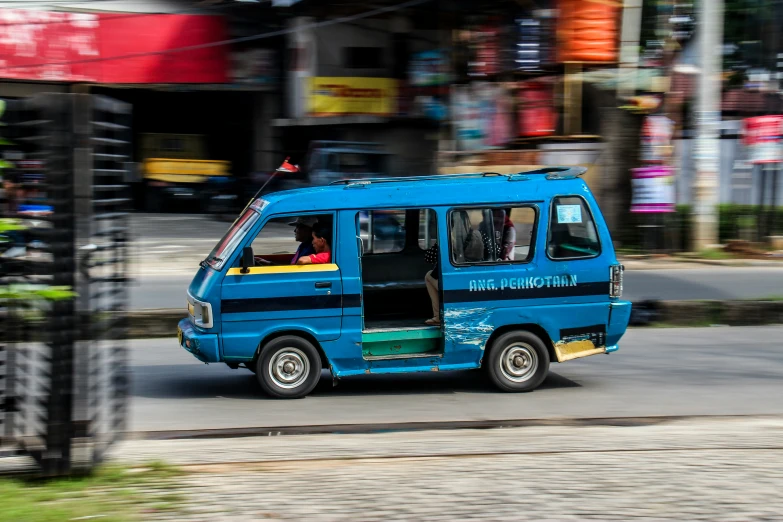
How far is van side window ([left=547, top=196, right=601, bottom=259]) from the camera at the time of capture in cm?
877

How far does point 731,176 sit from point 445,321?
16.5 meters

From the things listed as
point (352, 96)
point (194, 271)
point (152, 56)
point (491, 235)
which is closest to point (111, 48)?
point (152, 56)

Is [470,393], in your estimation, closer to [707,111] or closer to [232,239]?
[232,239]

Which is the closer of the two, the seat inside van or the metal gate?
the metal gate

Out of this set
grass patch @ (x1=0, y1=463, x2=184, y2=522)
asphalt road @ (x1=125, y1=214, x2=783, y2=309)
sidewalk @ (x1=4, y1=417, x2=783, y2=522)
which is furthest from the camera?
asphalt road @ (x1=125, y1=214, x2=783, y2=309)

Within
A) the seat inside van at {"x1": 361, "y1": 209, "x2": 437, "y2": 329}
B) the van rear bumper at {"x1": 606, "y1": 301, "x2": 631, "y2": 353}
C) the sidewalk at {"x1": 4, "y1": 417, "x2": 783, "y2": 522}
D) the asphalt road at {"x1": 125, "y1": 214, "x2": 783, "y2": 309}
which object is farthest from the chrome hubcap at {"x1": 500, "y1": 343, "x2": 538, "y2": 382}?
the asphalt road at {"x1": 125, "y1": 214, "x2": 783, "y2": 309}

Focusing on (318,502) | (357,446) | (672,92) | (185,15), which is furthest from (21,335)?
(185,15)

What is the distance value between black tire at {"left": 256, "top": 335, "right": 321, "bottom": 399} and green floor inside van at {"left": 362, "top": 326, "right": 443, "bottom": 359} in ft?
1.64

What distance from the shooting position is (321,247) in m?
8.57

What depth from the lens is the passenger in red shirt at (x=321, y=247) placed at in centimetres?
851

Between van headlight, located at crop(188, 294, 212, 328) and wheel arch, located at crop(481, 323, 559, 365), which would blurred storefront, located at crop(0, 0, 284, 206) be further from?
wheel arch, located at crop(481, 323, 559, 365)

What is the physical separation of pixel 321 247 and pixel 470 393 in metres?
1.99

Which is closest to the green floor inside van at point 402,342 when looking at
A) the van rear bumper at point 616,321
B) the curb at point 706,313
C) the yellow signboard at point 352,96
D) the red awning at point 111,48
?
the van rear bumper at point 616,321

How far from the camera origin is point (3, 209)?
15.4ft
